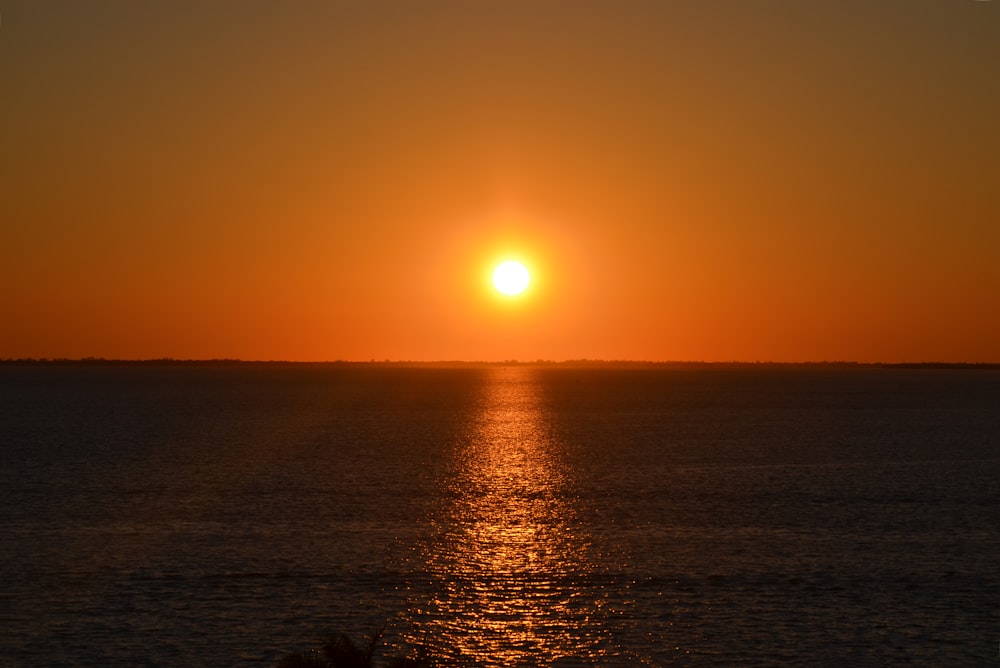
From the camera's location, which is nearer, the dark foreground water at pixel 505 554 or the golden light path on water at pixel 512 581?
the golden light path on water at pixel 512 581

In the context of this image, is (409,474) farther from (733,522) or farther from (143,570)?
(143,570)

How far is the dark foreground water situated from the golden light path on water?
112 millimetres

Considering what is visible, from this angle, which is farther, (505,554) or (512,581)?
(505,554)

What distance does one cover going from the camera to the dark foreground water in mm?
28438

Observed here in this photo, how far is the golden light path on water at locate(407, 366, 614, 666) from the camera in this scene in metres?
27.9

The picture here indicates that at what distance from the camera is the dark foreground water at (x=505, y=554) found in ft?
93.3

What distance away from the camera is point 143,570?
36.4 m

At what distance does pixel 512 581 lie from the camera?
35.2 m

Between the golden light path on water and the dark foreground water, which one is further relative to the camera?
the dark foreground water

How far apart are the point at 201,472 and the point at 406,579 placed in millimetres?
37564

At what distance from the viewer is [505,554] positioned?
40.1m

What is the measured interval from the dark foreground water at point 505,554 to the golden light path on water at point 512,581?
0.11 metres

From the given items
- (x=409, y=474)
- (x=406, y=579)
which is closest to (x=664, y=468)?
(x=409, y=474)

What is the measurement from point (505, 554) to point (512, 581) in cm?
491
